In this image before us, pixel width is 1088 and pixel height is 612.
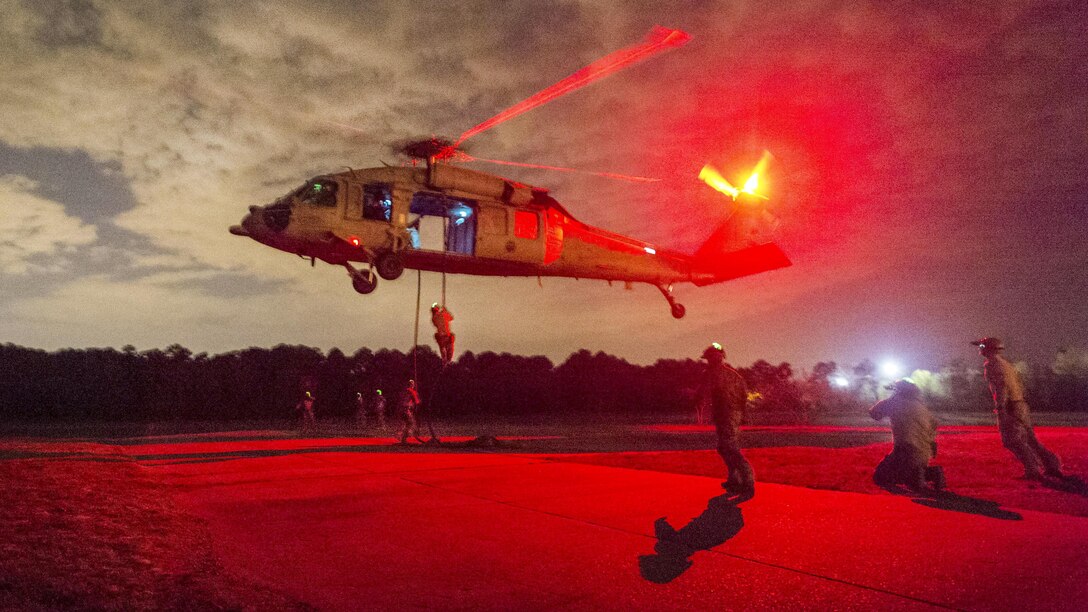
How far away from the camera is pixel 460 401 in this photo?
47.9 metres

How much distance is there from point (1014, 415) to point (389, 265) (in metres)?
10.1

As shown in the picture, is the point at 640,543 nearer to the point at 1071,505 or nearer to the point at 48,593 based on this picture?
the point at 48,593

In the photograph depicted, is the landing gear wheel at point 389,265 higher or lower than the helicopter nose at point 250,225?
lower

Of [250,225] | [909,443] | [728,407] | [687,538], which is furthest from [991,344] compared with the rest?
[250,225]

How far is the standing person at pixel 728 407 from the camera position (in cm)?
692

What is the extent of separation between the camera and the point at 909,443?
6.78 meters

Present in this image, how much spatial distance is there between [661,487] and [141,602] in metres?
5.53

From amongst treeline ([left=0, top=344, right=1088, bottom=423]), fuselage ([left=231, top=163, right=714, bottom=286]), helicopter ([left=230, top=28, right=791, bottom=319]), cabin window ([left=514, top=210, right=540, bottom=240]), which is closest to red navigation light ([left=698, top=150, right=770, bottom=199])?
helicopter ([left=230, top=28, right=791, bottom=319])

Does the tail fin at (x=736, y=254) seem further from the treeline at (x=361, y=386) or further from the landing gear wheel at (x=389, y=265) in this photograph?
the treeline at (x=361, y=386)

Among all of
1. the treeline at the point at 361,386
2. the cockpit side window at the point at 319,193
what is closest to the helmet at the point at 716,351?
the cockpit side window at the point at 319,193

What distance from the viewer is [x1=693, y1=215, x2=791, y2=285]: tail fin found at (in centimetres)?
1628

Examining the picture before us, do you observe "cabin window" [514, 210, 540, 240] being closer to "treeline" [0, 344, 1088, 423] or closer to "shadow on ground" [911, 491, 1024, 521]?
"shadow on ground" [911, 491, 1024, 521]

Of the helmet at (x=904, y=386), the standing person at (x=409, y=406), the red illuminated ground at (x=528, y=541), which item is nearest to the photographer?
the red illuminated ground at (x=528, y=541)

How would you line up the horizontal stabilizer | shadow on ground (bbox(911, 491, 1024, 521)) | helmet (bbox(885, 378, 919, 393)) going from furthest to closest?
the horizontal stabilizer < helmet (bbox(885, 378, 919, 393)) < shadow on ground (bbox(911, 491, 1024, 521))
